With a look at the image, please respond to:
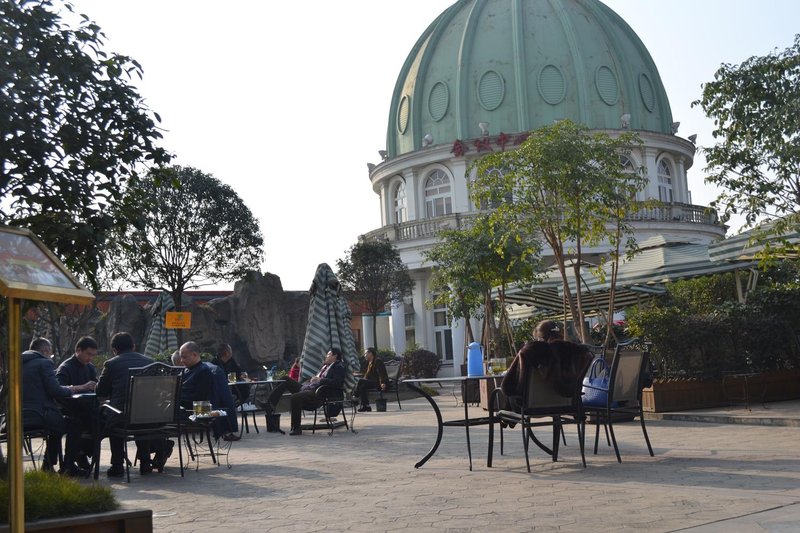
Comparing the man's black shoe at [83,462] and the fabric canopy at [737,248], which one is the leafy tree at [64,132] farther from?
the fabric canopy at [737,248]

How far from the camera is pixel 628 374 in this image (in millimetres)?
9500

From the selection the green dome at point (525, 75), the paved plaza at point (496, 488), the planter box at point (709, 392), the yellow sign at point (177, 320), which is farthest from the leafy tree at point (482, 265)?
the green dome at point (525, 75)

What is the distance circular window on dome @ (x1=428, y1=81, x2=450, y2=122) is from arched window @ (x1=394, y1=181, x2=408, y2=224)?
13.6 ft

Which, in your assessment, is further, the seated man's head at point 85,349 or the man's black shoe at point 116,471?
the seated man's head at point 85,349

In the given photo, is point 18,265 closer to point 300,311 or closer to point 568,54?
point 300,311

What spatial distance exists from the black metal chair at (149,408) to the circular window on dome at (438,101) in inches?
1741

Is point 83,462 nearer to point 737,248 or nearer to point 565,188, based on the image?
→ point 565,188

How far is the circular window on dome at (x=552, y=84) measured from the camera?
51.2 meters

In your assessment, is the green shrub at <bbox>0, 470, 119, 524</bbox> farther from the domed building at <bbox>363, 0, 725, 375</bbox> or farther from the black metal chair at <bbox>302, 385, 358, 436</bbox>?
the domed building at <bbox>363, 0, 725, 375</bbox>

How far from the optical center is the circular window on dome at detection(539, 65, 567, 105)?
5116 cm

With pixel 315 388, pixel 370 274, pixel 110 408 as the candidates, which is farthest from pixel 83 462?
pixel 370 274

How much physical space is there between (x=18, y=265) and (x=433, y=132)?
49.3 m

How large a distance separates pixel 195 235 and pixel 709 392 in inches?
765

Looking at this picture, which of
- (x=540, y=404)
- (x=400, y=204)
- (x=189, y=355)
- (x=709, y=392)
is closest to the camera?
(x=540, y=404)
